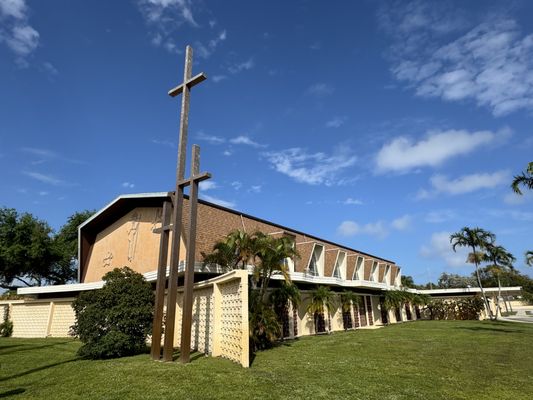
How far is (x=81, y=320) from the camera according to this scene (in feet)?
38.5

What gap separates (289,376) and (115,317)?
21.4 ft

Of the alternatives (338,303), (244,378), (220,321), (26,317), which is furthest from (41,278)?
(244,378)

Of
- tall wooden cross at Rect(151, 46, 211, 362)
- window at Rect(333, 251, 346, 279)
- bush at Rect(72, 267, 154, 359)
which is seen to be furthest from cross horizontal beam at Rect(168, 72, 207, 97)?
window at Rect(333, 251, 346, 279)

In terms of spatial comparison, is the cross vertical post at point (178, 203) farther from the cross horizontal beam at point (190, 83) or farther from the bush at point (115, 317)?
the bush at point (115, 317)

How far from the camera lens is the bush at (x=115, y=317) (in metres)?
11.3

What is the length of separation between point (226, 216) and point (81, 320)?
7744 millimetres

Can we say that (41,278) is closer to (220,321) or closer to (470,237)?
(220,321)

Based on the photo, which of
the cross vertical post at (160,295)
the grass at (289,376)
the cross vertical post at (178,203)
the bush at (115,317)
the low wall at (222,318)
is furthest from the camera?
the bush at (115,317)

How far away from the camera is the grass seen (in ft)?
22.0

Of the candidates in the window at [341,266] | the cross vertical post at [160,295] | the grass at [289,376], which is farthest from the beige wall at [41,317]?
the window at [341,266]

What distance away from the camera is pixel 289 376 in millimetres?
8148

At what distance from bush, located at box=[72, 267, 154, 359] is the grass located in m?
0.62

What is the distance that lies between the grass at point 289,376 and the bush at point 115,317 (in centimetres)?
62

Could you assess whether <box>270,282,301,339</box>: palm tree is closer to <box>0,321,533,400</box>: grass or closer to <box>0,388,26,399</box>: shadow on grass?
<box>0,321,533,400</box>: grass
